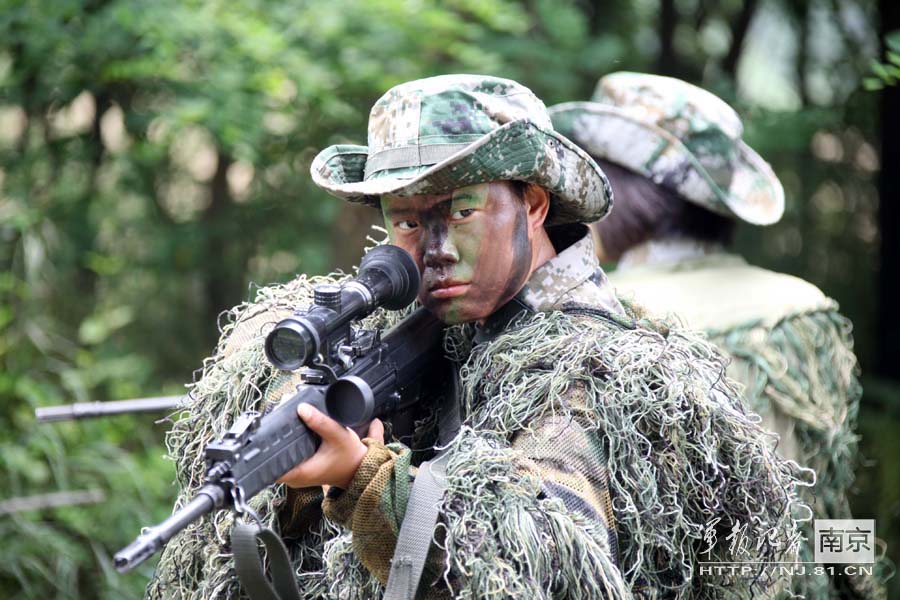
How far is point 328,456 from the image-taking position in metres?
2.05

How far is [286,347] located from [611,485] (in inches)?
26.4

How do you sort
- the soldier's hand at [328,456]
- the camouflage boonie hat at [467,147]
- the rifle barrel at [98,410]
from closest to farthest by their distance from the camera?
the soldier's hand at [328,456] < the camouflage boonie hat at [467,147] < the rifle barrel at [98,410]

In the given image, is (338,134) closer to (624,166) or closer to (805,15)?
(624,166)

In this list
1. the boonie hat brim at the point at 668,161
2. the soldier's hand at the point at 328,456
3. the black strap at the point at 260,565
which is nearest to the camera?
the soldier's hand at the point at 328,456

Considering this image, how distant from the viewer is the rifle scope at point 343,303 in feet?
6.72

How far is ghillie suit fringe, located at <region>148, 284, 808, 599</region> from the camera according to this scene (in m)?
2.02

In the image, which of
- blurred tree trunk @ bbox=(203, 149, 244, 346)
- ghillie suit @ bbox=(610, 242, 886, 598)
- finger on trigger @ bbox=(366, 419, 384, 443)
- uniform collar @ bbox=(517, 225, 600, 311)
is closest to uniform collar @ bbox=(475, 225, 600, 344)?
uniform collar @ bbox=(517, 225, 600, 311)

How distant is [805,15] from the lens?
6.38m

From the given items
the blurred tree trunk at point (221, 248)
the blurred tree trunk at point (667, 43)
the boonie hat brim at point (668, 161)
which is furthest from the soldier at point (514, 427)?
the blurred tree trunk at point (667, 43)

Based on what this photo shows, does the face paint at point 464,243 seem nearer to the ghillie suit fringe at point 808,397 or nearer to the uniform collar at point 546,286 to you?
the uniform collar at point 546,286

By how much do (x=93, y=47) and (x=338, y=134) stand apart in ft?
3.57

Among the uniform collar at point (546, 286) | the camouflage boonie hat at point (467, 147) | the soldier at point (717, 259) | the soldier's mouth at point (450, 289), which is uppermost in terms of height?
the camouflage boonie hat at point (467, 147)

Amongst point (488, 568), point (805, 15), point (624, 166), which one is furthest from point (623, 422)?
point (805, 15)

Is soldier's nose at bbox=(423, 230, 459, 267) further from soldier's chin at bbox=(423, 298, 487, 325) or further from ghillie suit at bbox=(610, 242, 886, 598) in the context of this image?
ghillie suit at bbox=(610, 242, 886, 598)
